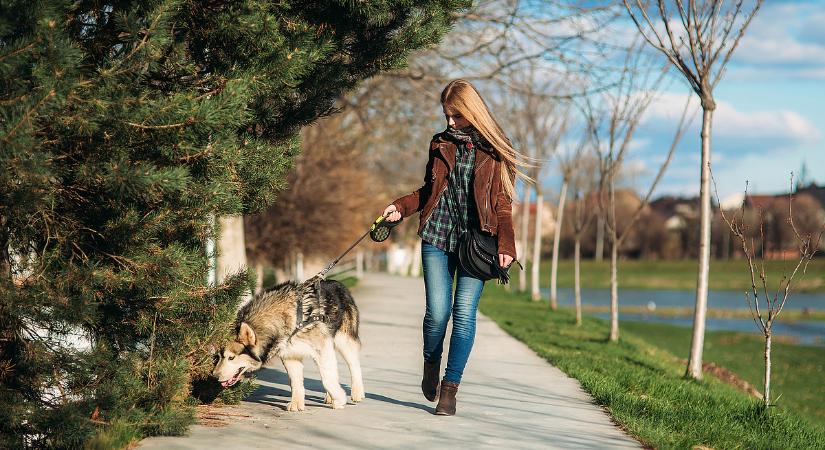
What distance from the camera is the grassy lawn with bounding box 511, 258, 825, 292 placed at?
261 feet

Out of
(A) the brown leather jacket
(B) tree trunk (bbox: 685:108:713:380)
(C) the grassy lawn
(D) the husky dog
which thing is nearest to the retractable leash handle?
(A) the brown leather jacket

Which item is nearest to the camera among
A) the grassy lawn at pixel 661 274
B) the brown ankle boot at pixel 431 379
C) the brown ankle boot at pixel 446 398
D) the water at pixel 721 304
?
the brown ankle boot at pixel 446 398

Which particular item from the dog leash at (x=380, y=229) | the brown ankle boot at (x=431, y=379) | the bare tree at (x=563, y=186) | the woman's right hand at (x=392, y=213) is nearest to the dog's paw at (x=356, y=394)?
the brown ankle boot at (x=431, y=379)

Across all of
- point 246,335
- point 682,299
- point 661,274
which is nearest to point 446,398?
point 246,335

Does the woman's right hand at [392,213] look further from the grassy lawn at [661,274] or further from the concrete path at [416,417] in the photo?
the grassy lawn at [661,274]

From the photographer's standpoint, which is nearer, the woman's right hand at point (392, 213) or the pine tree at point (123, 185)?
the pine tree at point (123, 185)

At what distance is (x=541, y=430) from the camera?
631 cm

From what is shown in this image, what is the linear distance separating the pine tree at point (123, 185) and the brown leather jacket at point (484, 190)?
1086 millimetres

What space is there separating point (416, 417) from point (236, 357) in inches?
52.9

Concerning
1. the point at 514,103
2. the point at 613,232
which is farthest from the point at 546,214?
the point at 613,232

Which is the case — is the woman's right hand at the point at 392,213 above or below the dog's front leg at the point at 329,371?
above

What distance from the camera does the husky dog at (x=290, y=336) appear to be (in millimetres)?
6711

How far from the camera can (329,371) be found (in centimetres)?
696

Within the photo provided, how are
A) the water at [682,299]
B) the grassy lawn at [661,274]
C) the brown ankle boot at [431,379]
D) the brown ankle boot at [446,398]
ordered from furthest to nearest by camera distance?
the grassy lawn at [661,274], the water at [682,299], the brown ankle boot at [431,379], the brown ankle boot at [446,398]
